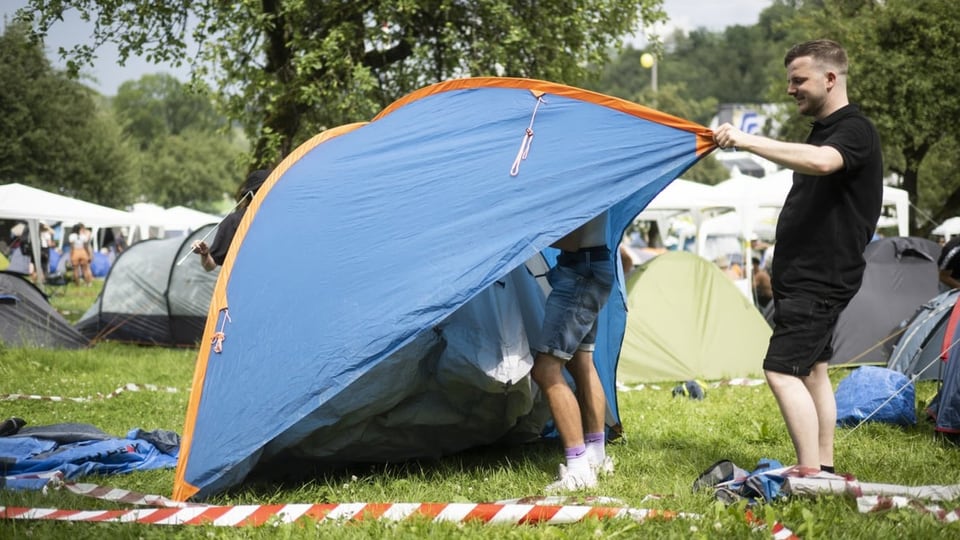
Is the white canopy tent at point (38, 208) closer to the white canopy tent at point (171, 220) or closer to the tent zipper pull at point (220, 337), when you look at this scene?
the white canopy tent at point (171, 220)

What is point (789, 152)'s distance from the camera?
12.5ft

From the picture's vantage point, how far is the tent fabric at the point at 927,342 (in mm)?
7648

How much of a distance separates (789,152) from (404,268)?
1680mm

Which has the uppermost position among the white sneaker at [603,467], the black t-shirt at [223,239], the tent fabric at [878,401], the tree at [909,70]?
the tree at [909,70]

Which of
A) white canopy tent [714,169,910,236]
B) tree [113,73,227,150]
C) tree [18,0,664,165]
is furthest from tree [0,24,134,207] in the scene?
tree [113,73,227,150]

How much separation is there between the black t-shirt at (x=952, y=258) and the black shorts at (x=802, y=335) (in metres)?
3.57

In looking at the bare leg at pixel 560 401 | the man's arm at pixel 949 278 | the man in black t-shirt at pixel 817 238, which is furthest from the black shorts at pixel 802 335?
the man's arm at pixel 949 278

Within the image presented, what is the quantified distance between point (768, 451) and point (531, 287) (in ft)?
5.60

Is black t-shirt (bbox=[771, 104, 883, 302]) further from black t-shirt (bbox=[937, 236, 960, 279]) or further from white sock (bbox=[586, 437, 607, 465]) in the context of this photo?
black t-shirt (bbox=[937, 236, 960, 279])

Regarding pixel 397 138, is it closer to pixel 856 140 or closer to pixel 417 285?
pixel 417 285

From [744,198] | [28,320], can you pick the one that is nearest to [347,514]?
[28,320]

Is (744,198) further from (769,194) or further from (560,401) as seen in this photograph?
(560,401)

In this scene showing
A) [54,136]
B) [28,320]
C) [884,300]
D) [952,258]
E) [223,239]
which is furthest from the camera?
[54,136]

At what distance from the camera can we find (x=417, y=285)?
4.04m
